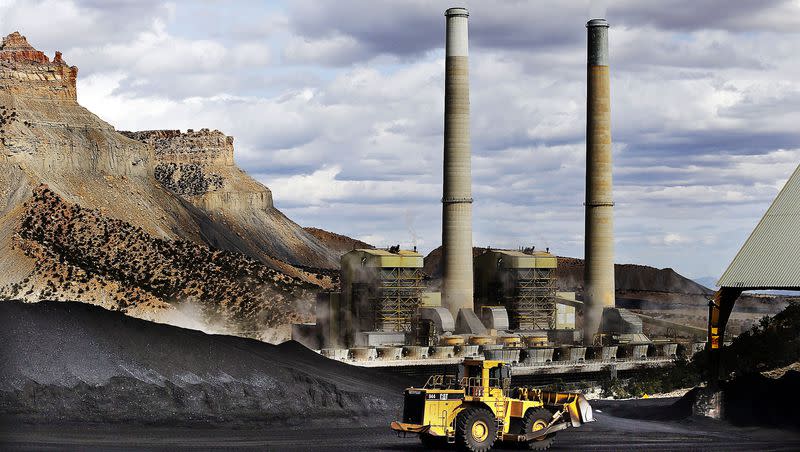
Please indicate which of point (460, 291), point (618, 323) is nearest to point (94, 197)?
point (460, 291)

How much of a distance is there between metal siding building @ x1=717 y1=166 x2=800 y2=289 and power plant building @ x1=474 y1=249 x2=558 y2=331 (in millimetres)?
39708

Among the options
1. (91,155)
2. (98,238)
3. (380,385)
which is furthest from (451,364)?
(91,155)

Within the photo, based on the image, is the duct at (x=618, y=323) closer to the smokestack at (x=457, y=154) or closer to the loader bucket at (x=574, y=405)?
the smokestack at (x=457, y=154)

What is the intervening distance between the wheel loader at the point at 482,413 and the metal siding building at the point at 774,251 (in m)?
8.38

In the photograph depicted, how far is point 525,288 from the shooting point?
78438mm

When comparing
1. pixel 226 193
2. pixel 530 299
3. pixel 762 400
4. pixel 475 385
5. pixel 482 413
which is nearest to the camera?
pixel 482 413

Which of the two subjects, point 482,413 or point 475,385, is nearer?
point 482,413

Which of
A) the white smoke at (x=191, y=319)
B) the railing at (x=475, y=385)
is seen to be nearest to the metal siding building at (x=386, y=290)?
the white smoke at (x=191, y=319)

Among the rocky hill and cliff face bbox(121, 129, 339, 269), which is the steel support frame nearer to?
cliff face bbox(121, 129, 339, 269)

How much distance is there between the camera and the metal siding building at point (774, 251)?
36344 mm

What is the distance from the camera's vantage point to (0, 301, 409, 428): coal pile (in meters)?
36.5

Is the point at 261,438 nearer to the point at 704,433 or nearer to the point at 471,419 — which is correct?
the point at 471,419

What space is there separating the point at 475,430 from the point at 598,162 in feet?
144

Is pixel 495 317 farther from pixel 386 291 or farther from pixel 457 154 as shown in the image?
pixel 457 154
